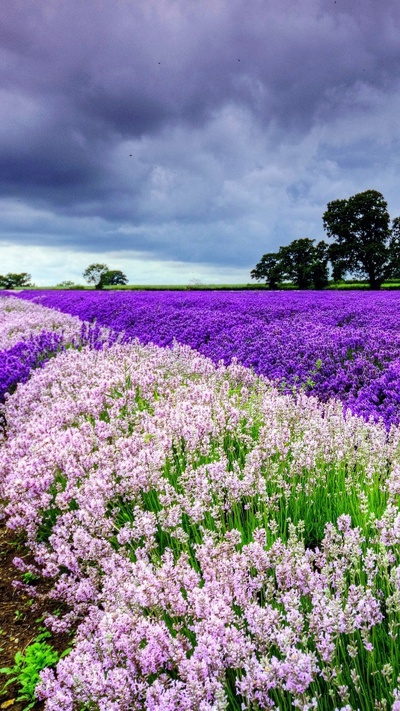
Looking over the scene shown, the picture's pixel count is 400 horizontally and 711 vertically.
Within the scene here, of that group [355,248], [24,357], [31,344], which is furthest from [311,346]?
[355,248]

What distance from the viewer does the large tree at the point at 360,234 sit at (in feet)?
127

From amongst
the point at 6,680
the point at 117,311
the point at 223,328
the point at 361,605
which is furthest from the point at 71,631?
the point at 117,311

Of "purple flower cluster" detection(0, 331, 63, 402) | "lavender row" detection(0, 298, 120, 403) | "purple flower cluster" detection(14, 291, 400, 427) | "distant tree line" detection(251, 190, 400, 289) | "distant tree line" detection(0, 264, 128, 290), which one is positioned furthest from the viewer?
"distant tree line" detection(0, 264, 128, 290)

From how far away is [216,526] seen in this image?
105 inches

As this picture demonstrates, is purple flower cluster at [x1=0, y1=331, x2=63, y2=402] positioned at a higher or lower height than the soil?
higher

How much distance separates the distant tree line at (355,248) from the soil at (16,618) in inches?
1499

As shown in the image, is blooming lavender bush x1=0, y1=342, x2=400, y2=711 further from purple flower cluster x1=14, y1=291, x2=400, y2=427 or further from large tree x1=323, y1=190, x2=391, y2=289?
large tree x1=323, y1=190, x2=391, y2=289

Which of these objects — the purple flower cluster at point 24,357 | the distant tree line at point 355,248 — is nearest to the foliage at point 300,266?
the distant tree line at point 355,248

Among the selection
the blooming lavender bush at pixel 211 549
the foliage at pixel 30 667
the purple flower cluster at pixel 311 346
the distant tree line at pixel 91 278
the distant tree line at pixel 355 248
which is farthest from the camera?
the distant tree line at pixel 91 278

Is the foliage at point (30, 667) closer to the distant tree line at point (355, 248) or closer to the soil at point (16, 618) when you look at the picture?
the soil at point (16, 618)

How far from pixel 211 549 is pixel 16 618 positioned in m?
1.80

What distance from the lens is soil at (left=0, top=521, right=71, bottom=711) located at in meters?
2.56

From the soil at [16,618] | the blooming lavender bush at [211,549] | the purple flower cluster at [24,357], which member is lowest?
the soil at [16,618]

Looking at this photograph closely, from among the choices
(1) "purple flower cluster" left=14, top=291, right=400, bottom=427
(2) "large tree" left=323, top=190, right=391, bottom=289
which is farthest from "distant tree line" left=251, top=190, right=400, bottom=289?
(1) "purple flower cluster" left=14, top=291, right=400, bottom=427
